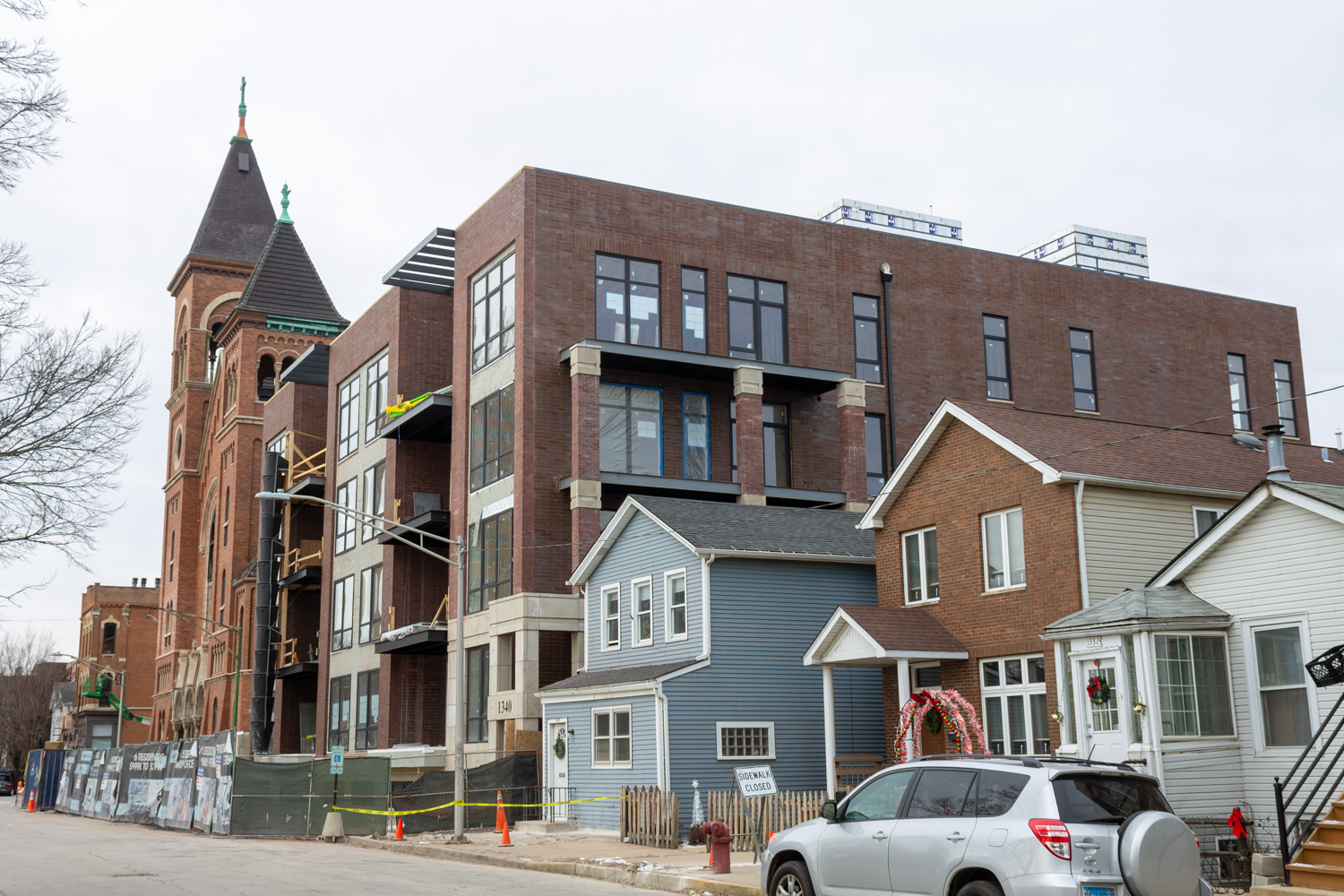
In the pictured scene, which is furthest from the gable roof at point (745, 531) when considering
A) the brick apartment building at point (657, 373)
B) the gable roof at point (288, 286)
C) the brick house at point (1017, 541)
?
the gable roof at point (288, 286)

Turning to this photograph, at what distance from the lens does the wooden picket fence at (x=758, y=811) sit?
2211 centimetres

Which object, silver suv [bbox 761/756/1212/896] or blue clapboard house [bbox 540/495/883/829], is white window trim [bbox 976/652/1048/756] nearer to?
blue clapboard house [bbox 540/495/883/829]

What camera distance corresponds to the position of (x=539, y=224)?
37.3 meters

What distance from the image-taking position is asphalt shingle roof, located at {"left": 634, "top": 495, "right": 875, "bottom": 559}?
96.5 feet

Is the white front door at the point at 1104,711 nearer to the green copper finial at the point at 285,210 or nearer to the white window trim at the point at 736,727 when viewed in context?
the white window trim at the point at 736,727

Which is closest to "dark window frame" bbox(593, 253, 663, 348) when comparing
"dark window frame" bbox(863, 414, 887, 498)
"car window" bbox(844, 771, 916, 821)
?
"dark window frame" bbox(863, 414, 887, 498)

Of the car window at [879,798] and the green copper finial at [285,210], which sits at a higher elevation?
the green copper finial at [285,210]

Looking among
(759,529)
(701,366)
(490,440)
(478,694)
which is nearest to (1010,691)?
(759,529)

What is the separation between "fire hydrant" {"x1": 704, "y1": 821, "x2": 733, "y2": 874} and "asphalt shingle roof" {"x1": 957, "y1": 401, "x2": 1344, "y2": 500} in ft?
27.8

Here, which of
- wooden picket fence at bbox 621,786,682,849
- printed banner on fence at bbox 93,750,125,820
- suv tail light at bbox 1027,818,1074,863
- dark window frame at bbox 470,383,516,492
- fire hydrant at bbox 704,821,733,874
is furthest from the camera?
printed banner on fence at bbox 93,750,125,820

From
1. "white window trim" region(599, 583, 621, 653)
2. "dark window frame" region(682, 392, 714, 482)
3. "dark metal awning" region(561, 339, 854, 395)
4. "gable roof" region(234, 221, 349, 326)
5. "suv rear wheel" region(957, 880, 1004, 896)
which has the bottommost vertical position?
"suv rear wheel" region(957, 880, 1004, 896)

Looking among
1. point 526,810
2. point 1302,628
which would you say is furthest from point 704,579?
point 1302,628

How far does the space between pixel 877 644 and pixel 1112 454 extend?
5.32 m

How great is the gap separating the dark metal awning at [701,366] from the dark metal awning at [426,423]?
642cm
